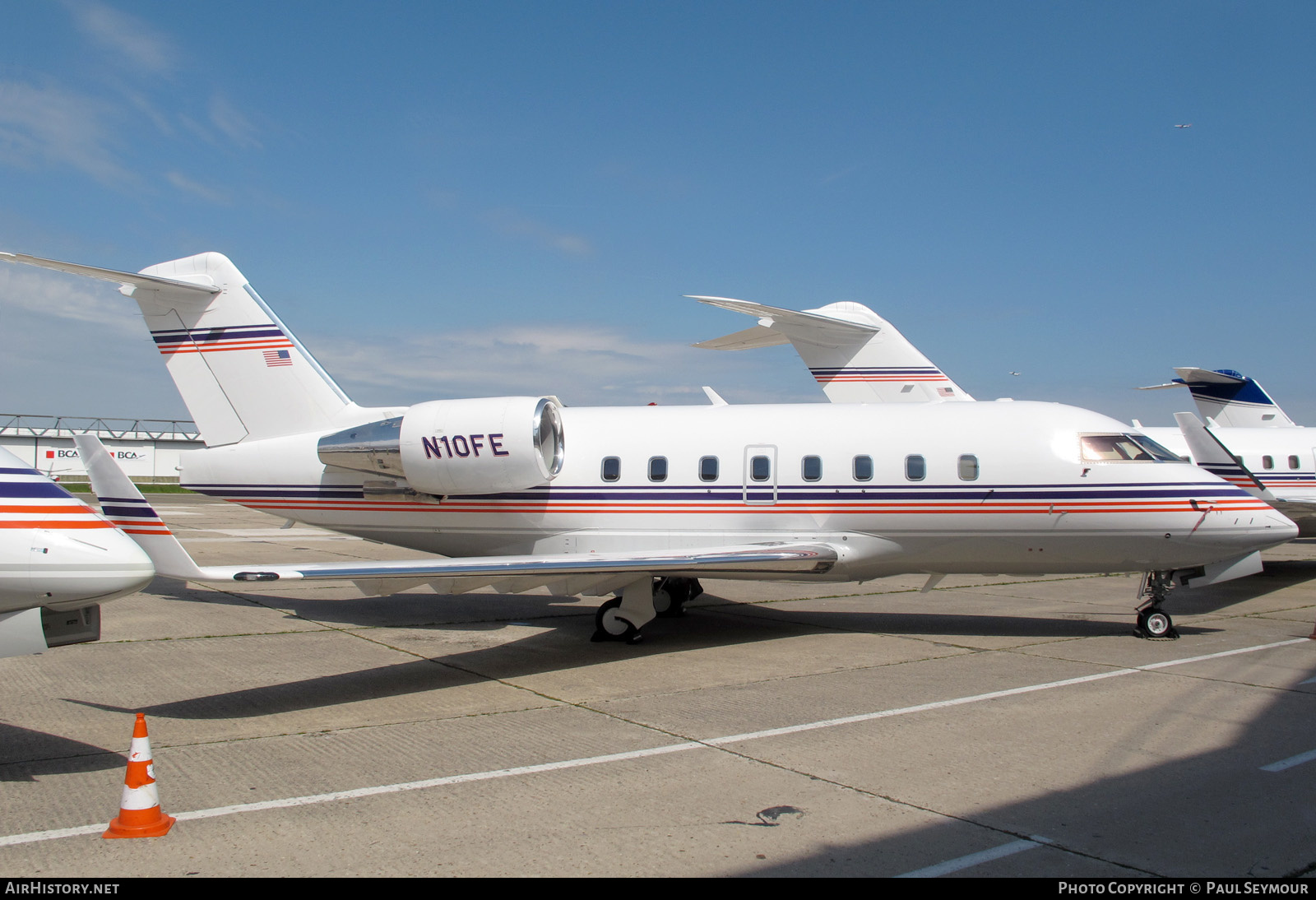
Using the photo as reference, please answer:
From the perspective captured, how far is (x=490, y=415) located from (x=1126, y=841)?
8.11 m

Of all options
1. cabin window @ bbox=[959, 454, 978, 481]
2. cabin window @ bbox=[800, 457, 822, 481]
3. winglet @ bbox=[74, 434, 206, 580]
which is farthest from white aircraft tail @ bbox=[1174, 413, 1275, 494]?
winglet @ bbox=[74, 434, 206, 580]

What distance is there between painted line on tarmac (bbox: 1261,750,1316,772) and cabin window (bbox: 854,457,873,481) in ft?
17.4

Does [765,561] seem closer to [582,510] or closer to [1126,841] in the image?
[582,510]

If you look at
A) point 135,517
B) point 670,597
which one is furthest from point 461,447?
point 135,517

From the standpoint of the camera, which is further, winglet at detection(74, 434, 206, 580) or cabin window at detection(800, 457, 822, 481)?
cabin window at detection(800, 457, 822, 481)

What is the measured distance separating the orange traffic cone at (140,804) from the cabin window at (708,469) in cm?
736

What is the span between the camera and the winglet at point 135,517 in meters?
6.41

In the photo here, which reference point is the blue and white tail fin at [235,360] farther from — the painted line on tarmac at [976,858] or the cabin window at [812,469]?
the painted line on tarmac at [976,858]

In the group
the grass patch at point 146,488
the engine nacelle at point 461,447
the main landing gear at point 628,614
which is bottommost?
the main landing gear at point 628,614

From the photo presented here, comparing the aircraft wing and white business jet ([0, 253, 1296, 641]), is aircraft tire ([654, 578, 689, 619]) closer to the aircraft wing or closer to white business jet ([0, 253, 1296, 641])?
white business jet ([0, 253, 1296, 641])

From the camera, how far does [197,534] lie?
84.6 ft

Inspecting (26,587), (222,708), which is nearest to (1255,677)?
(222,708)

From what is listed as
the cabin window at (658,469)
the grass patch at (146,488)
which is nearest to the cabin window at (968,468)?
the cabin window at (658,469)

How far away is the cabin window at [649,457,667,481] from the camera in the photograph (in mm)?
11508
